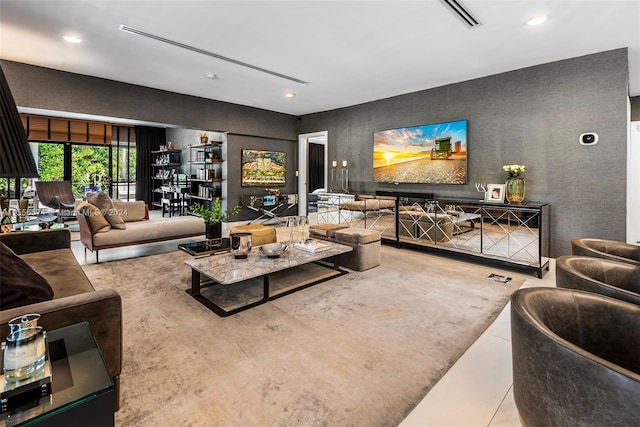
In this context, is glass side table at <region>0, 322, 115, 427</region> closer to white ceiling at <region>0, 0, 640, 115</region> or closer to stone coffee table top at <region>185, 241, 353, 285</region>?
stone coffee table top at <region>185, 241, 353, 285</region>

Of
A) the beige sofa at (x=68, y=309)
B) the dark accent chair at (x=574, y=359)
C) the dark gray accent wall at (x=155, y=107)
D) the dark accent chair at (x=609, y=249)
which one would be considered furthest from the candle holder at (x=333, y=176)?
the dark accent chair at (x=574, y=359)

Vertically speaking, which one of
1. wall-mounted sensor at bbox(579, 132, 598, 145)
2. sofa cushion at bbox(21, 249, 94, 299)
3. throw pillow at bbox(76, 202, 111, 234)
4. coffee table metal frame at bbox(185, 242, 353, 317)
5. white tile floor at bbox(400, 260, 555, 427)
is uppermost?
wall-mounted sensor at bbox(579, 132, 598, 145)

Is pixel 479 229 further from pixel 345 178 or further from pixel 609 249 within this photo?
pixel 345 178

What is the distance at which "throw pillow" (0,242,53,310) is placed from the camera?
1.43m

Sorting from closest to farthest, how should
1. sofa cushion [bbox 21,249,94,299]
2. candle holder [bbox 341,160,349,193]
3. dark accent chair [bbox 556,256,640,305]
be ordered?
dark accent chair [bbox 556,256,640,305] < sofa cushion [bbox 21,249,94,299] < candle holder [bbox 341,160,349,193]

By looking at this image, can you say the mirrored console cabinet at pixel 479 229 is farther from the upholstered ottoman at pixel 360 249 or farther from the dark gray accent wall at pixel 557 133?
the upholstered ottoman at pixel 360 249

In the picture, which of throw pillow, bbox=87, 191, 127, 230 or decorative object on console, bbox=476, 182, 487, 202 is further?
decorative object on console, bbox=476, 182, 487, 202

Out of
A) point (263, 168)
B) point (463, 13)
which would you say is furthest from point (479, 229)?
point (263, 168)

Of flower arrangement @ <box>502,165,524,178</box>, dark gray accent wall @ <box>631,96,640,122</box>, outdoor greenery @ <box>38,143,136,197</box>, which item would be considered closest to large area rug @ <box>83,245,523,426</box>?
flower arrangement @ <box>502,165,524,178</box>

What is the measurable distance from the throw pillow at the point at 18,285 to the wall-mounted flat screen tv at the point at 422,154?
5.28 m

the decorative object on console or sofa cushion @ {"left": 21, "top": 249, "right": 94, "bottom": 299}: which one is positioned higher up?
the decorative object on console

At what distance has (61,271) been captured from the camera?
2355mm

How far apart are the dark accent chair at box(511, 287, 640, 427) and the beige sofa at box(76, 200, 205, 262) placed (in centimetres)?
463

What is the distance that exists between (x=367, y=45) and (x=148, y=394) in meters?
4.02
